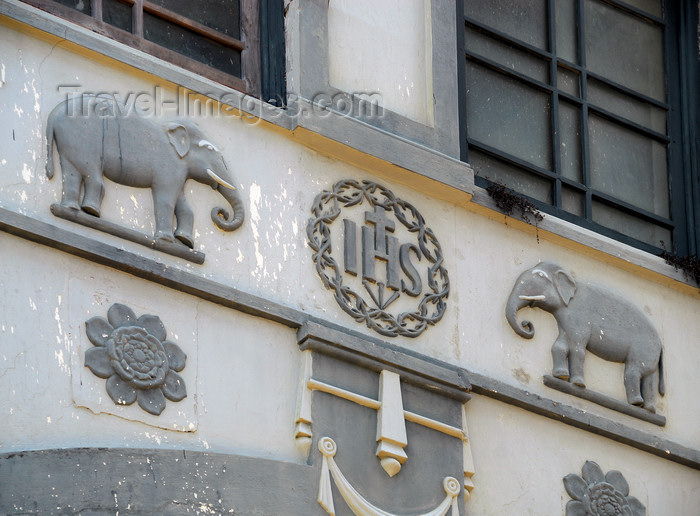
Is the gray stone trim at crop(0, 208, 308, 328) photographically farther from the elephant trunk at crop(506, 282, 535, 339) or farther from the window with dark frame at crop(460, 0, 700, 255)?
the window with dark frame at crop(460, 0, 700, 255)

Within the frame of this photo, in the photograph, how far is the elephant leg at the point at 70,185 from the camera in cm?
804

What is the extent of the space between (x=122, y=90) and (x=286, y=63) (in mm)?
1162

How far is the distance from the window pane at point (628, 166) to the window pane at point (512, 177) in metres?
0.43

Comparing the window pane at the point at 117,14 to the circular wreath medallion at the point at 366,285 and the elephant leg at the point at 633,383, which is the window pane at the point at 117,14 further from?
the elephant leg at the point at 633,383

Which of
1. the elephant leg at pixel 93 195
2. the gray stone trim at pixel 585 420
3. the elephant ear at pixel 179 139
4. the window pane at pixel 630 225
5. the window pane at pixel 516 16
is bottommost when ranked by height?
the gray stone trim at pixel 585 420

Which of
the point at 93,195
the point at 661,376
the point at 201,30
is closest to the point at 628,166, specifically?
the point at 661,376

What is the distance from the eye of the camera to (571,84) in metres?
10.7

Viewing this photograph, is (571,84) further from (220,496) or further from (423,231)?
(220,496)

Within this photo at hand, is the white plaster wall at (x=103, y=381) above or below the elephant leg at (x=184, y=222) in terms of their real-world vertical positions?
below

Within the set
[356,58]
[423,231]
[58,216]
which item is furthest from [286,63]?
[58,216]

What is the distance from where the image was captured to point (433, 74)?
32.0ft

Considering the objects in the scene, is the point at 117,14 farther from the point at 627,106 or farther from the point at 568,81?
the point at 627,106

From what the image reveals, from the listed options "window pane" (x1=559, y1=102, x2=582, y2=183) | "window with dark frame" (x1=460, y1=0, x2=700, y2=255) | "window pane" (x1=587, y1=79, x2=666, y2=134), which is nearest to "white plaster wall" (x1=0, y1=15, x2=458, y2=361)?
"window with dark frame" (x1=460, y1=0, x2=700, y2=255)

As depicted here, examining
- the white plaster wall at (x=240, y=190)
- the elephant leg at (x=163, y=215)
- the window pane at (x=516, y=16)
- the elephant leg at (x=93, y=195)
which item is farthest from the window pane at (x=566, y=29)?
the elephant leg at (x=93, y=195)
